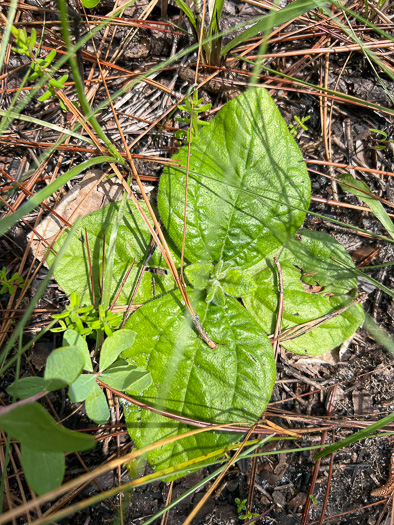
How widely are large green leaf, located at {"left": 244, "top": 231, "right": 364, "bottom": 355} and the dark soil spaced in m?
0.20

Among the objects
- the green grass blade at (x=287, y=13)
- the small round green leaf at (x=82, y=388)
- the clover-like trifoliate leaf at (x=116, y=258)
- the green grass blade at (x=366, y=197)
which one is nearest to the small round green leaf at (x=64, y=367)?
the small round green leaf at (x=82, y=388)

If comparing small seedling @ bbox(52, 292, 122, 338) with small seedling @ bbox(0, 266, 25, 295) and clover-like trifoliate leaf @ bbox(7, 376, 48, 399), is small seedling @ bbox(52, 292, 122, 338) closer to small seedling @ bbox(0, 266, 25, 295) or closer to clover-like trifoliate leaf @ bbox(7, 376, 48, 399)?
clover-like trifoliate leaf @ bbox(7, 376, 48, 399)

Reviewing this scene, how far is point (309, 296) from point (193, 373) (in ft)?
2.66

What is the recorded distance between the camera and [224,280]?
2.19 meters

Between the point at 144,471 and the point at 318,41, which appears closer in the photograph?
the point at 144,471

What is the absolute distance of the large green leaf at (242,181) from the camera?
214 centimetres

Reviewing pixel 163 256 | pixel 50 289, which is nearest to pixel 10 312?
pixel 50 289

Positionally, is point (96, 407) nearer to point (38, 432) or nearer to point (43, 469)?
point (43, 469)

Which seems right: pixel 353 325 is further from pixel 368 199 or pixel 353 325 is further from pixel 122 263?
pixel 122 263

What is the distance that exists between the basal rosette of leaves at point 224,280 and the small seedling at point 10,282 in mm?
312

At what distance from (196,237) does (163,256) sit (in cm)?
21

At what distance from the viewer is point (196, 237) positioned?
2223 millimetres

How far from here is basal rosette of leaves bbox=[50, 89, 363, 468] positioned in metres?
1.99

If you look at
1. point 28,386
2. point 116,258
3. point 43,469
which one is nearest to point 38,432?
point 43,469
